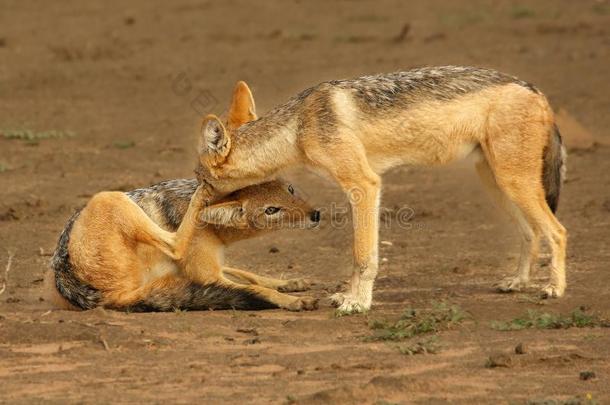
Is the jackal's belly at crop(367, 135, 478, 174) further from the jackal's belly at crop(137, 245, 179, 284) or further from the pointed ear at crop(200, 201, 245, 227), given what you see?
the jackal's belly at crop(137, 245, 179, 284)

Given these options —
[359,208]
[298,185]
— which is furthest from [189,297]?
[298,185]

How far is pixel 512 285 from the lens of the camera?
31.3ft

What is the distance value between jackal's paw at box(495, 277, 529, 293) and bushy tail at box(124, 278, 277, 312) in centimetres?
190

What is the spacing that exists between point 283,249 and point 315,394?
5.05m

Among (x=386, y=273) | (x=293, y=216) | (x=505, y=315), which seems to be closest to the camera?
(x=505, y=315)

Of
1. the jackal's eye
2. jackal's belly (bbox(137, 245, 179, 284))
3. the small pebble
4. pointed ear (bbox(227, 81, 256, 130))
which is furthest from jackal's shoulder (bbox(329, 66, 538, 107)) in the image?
the small pebble

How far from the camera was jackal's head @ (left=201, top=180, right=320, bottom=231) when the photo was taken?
Result: 355 inches

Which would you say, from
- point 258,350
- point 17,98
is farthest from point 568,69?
point 258,350

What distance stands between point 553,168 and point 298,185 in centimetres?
495

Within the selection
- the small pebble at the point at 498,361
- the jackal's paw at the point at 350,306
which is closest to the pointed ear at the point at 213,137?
the jackal's paw at the point at 350,306

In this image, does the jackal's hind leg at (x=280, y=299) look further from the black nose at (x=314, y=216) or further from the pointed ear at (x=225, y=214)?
the black nose at (x=314, y=216)

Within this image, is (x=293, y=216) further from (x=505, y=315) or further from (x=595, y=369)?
(x=595, y=369)

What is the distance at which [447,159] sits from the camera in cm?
930

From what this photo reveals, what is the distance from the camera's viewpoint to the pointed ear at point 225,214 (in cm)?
889
